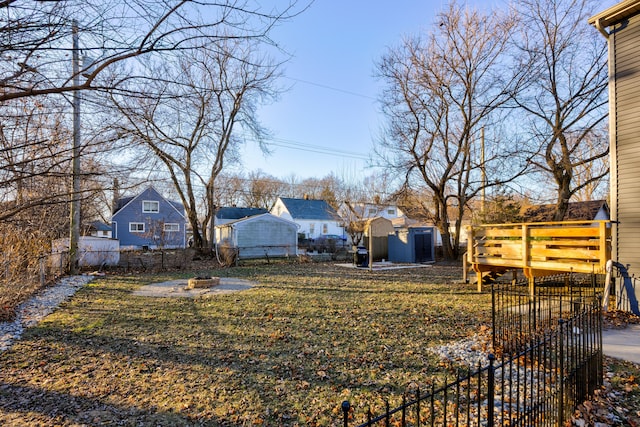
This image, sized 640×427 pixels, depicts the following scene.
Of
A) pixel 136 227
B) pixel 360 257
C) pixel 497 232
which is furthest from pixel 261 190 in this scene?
pixel 497 232

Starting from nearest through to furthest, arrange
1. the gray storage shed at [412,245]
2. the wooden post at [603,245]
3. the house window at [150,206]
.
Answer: the wooden post at [603,245] → the gray storage shed at [412,245] → the house window at [150,206]

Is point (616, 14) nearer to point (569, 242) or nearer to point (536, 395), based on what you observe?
point (569, 242)

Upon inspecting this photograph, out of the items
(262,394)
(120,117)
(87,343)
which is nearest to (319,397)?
(262,394)

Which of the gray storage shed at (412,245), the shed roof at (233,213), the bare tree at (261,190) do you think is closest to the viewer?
the gray storage shed at (412,245)

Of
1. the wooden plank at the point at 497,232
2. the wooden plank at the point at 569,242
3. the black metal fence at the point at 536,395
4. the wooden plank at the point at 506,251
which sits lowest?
the black metal fence at the point at 536,395

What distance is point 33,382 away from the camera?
153 inches

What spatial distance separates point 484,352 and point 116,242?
15887 mm

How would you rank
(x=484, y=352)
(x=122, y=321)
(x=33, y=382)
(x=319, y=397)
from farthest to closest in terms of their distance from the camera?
(x=122, y=321) < (x=484, y=352) < (x=33, y=382) < (x=319, y=397)

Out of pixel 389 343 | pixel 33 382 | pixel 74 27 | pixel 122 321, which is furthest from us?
pixel 122 321

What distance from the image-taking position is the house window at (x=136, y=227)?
95.5 ft

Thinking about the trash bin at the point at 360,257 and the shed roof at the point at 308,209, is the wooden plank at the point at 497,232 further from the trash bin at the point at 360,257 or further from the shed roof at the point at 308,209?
the shed roof at the point at 308,209

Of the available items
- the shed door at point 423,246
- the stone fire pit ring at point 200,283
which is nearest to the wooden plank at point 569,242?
the stone fire pit ring at point 200,283

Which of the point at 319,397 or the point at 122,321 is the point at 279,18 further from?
the point at 122,321

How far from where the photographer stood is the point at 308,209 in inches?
1425
